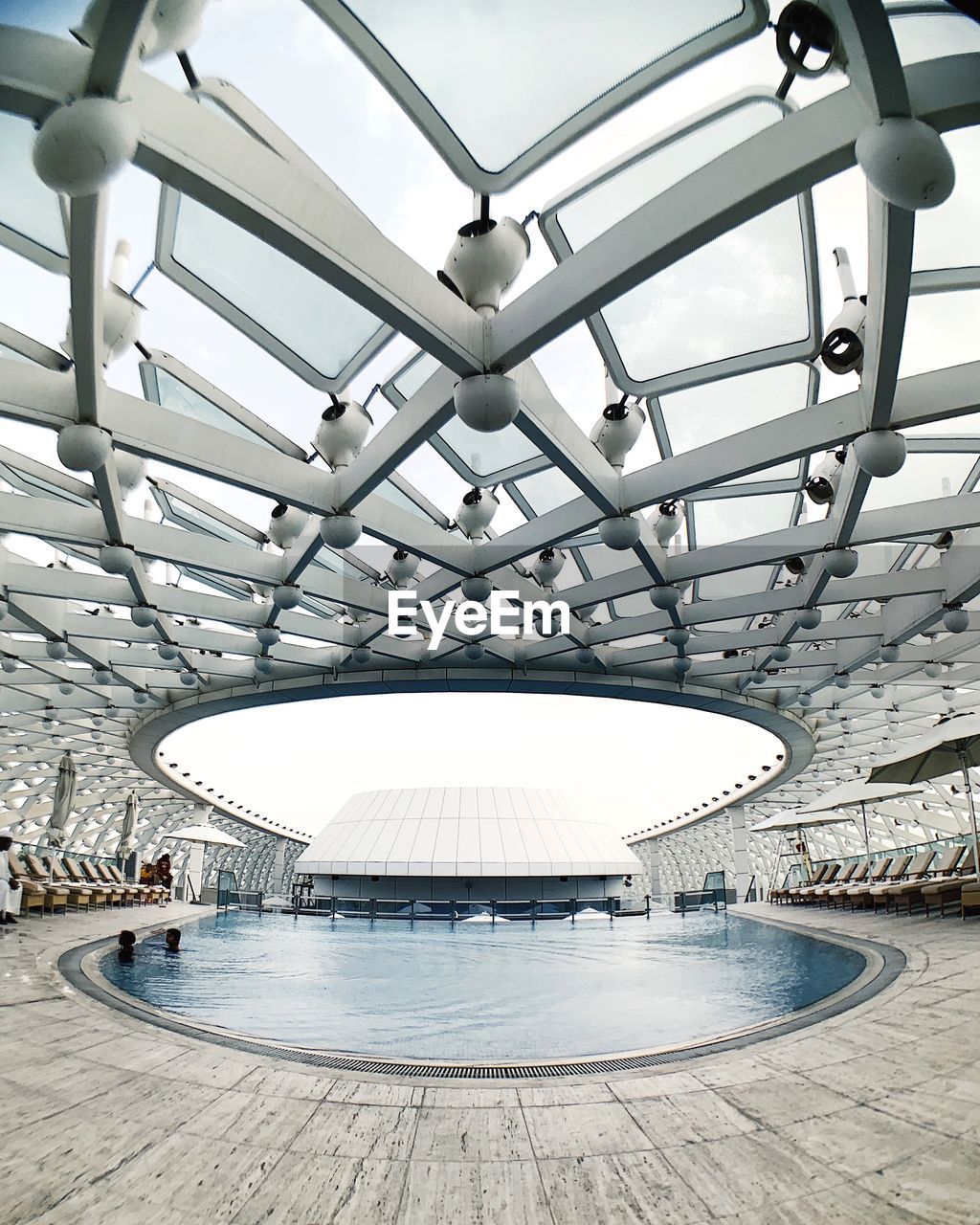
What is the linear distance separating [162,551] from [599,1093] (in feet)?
44.1

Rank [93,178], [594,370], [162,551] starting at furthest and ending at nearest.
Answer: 1. [162,551]
2. [594,370]
3. [93,178]

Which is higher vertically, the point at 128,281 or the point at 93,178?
the point at 128,281

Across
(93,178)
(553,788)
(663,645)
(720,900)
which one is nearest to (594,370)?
(93,178)

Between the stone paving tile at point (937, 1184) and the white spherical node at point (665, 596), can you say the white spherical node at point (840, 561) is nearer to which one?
the white spherical node at point (665, 596)

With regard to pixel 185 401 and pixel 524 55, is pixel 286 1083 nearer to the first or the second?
pixel 524 55

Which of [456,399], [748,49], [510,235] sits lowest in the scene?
[456,399]

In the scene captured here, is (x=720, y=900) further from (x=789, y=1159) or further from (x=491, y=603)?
(x=789, y=1159)

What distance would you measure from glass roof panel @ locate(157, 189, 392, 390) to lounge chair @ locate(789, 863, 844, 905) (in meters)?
32.2

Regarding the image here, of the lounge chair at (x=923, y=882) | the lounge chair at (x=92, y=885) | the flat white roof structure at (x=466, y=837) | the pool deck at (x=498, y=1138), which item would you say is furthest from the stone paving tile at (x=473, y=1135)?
the flat white roof structure at (x=466, y=837)

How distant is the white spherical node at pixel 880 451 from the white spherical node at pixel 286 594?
11796 millimetres

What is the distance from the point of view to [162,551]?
15.4 meters

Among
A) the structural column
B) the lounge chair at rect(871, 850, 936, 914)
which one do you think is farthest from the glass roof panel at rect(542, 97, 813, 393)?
the structural column

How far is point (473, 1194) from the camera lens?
4.16 meters

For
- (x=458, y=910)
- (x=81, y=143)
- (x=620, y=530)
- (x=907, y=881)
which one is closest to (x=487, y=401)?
(x=81, y=143)
